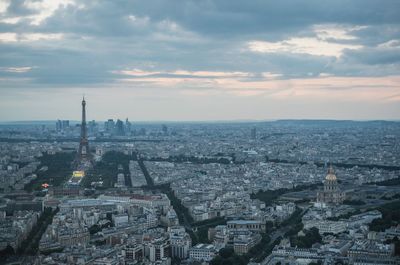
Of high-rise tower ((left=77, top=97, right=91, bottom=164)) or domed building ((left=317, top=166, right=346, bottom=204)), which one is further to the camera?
high-rise tower ((left=77, top=97, right=91, bottom=164))

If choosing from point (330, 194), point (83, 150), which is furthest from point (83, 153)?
point (330, 194)

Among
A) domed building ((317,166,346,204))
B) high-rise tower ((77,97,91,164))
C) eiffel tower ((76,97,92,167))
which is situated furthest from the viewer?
high-rise tower ((77,97,91,164))

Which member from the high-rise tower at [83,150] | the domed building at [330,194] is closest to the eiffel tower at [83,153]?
the high-rise tower at [83,150]

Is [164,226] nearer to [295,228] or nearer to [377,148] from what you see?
[295,228]

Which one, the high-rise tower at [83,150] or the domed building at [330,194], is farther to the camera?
the high-rise tower at [83,150]

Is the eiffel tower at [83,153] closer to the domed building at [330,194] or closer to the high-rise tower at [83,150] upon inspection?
the high-rise tower at [83,150]

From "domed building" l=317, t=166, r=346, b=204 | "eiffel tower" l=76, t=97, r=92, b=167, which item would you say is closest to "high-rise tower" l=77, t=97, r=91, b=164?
"eiffel tower" l=76, t=97, r=92, b=167

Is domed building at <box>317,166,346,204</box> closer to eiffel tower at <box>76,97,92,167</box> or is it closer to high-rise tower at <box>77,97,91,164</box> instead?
eiffel tower at <box>76,97,92,167</box>

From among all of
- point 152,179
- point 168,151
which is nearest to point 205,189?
point 152,179
